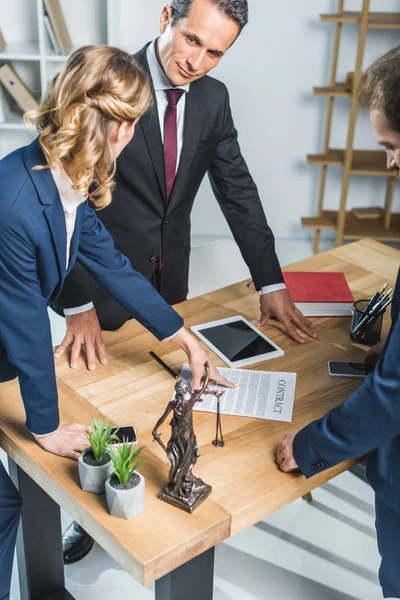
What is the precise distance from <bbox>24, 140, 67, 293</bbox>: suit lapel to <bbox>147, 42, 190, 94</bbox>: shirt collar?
0.95 meters

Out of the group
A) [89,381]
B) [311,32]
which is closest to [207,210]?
[311,32]

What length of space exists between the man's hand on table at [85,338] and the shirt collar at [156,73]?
2.72 ft

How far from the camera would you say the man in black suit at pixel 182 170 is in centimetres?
216

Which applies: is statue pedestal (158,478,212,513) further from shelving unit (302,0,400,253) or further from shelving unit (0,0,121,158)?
shelving unit (0,0,121,158)

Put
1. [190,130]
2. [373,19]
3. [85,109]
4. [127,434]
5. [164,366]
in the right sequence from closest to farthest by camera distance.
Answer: [85,109], [127,434], [164,366], [190,130], [373,19]

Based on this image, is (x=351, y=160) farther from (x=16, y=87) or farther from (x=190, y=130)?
(x=190, y=130)

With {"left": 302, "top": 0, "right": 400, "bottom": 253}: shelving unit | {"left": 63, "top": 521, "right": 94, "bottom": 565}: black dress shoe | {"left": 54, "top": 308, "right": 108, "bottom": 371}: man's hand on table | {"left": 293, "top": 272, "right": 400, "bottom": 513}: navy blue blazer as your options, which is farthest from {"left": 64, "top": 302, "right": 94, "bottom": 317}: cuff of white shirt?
{"left": 302, "top": 0, "right": 400, "bottom": 253}: shelving unit

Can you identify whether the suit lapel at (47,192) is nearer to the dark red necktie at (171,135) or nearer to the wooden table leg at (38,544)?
the wooden table leg at (38,544)

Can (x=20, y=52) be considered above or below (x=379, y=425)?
above

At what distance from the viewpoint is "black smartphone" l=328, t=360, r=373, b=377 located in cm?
198

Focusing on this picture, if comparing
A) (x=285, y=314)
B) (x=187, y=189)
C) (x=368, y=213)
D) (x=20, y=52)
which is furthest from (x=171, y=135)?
(x=368, y=213)

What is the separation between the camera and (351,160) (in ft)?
15.1

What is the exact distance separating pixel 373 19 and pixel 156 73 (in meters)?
2.44

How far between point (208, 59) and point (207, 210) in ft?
9.71
